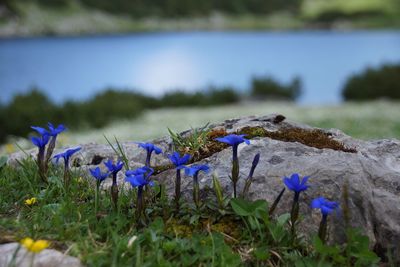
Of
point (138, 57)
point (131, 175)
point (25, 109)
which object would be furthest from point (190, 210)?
point (138, 57)

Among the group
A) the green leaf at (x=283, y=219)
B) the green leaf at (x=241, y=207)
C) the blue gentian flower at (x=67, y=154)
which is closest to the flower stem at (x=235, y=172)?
the green leaf at (x=241, y=207)

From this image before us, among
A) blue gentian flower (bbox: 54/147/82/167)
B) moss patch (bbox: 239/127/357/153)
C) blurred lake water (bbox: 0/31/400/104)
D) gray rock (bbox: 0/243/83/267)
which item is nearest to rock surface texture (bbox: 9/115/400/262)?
moss patch (bbox: 239/127/357/153)

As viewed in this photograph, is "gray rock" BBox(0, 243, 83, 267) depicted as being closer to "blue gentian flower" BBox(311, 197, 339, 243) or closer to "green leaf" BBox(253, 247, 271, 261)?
"green leaf" BBox(253, 247, 271, 261)

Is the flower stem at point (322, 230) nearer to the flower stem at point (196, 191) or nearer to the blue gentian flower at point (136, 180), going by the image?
the flower stem at point (196, 191)

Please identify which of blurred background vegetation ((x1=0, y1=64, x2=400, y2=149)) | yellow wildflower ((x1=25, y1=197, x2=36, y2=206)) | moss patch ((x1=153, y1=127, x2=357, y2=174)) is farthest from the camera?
blurred background vegetation ((x1=0, y1=64, x2=400, y2=149))

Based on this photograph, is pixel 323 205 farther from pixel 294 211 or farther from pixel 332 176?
pixel 332 176

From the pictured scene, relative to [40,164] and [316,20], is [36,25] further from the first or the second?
[40,164]
